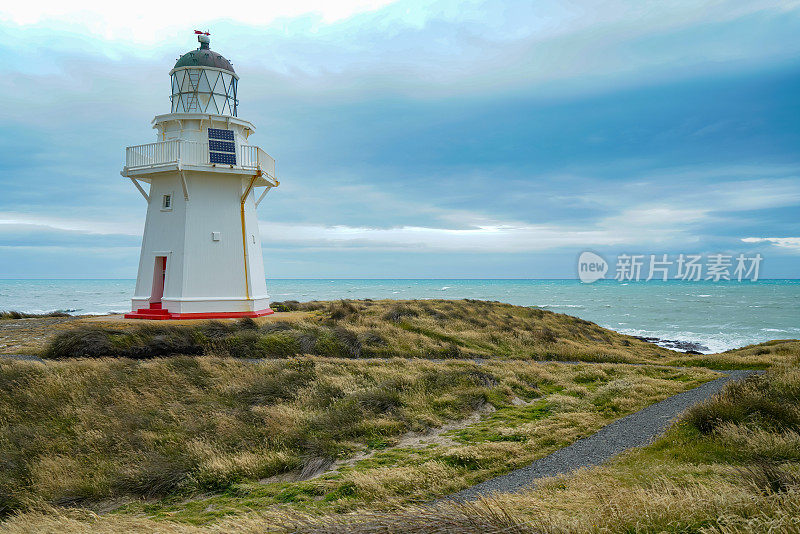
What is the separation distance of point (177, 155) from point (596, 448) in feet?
58.1

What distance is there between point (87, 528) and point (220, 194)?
16.0 m

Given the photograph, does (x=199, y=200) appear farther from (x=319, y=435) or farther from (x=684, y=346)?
(x=684, y=346)

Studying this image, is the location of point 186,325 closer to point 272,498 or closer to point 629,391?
point 272,498

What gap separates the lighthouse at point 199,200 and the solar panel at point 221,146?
0.12ft

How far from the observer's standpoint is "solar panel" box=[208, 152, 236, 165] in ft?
62.2

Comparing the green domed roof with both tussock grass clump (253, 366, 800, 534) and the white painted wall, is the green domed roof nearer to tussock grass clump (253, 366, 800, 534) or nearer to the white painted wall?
the white painted wall

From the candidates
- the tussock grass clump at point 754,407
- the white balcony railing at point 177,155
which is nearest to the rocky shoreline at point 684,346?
the tussock grass clump at point 754,407

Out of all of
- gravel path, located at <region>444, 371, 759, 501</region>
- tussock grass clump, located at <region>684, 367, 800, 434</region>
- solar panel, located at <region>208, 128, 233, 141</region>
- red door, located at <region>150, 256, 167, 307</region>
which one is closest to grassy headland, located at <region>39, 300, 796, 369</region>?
red door, located at <region>150, 256, 167, 307</region>

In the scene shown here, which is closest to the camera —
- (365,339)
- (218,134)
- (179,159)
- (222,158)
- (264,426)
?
(264,426)

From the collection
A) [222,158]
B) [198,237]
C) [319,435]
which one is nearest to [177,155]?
[222,158]

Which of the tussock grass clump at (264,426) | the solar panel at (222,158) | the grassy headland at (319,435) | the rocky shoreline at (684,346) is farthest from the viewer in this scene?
the rocky shoreline at (684,346)

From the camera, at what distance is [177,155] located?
18562 mm

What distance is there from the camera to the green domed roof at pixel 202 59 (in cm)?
1972

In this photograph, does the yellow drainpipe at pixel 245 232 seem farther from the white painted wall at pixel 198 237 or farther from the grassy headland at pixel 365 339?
the grassy headland at pixel 365 339
